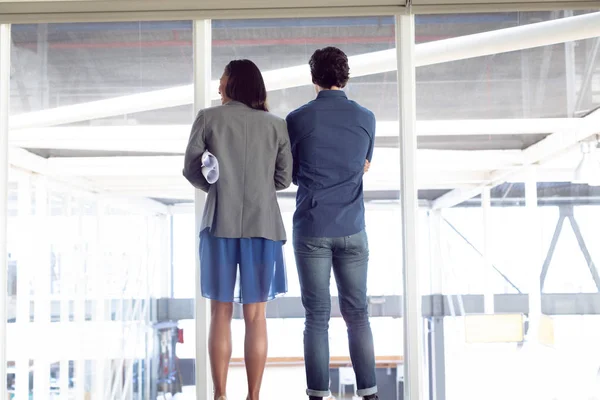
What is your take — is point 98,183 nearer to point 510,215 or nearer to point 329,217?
point 329,217

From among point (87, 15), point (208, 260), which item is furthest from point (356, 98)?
point (87, 15)

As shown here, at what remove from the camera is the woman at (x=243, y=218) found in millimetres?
2822

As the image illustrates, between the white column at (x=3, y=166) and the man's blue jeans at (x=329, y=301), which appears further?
the white column at (x=3, y=166)

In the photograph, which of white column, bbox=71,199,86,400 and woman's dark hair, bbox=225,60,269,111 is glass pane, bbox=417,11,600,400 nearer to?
woman's dark hair, bbox=225,60,269,111

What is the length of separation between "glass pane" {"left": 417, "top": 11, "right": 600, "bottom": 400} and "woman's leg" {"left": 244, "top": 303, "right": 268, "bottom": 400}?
2.98 ft

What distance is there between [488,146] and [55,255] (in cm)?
252

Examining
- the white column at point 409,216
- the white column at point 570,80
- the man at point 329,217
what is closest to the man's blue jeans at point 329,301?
the man at point 329,217

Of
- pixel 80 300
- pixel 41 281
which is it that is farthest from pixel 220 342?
pixel 41 281

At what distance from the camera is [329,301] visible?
9.39 ft

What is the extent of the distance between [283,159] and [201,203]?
0.58m

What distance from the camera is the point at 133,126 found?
11.5 ft

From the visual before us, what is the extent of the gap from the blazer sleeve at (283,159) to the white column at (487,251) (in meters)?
1.15

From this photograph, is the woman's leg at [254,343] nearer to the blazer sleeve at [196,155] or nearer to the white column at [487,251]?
the blazer sleeve at [196,155]

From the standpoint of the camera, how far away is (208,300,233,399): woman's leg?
285 centimetres
